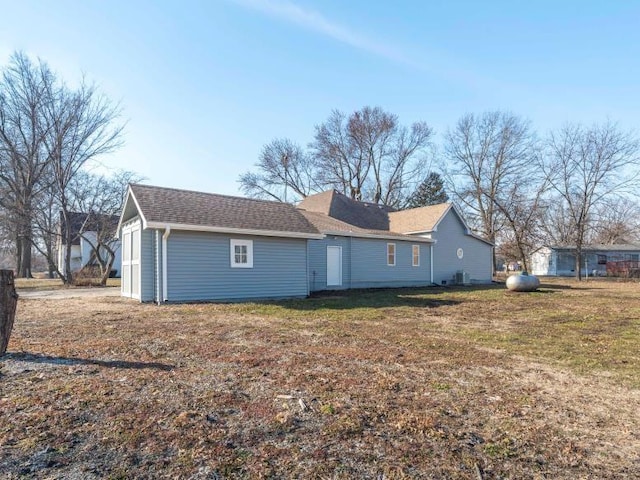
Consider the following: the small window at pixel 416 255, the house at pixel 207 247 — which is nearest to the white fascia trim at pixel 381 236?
the small window at pixel 416 255

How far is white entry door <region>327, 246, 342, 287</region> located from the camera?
1781 centimetres

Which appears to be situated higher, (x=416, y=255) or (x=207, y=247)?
(x=207, y=247)

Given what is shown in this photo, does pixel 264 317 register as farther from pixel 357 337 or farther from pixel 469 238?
pixel 469 238

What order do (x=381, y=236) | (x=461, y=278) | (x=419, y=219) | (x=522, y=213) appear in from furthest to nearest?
(x=522, y=213) < (x=419, y=219) < (x=461, y=278) < (x=381, y=236)

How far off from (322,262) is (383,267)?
3.86m

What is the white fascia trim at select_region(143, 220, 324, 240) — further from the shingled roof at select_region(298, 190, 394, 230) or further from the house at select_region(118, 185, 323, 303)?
the shingled roof at select_region(298, 190, 394, 230)

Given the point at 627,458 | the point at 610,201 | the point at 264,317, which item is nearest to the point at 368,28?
the point at 264,317

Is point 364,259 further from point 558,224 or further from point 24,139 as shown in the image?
point 558,224

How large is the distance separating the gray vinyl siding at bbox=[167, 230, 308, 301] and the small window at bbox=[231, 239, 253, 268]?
13cm

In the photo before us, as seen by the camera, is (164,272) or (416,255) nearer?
(164,272)

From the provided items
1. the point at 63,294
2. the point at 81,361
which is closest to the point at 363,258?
the point at 63,294

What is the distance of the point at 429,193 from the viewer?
130 feet

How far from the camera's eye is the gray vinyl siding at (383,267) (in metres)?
18.9

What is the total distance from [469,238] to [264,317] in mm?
18211
